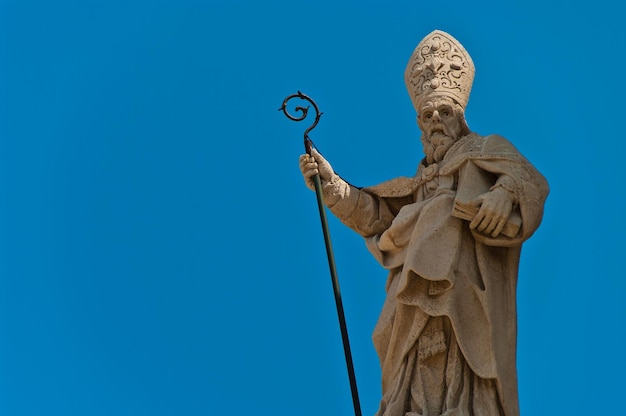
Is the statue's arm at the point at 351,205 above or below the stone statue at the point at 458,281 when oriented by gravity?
above

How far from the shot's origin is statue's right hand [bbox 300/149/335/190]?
554 inches

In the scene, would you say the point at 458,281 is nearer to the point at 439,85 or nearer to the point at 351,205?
the point at 351,205

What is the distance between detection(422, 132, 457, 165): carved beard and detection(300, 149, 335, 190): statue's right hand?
2.55 feet

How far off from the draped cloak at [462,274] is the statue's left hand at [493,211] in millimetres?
65

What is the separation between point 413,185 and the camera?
1407 cm

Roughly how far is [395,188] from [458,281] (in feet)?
4.41

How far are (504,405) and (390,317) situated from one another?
1125 mm

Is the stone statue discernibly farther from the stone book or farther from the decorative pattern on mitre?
the decorative pattern on mitre

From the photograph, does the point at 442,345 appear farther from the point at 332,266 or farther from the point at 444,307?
the point at 332,266

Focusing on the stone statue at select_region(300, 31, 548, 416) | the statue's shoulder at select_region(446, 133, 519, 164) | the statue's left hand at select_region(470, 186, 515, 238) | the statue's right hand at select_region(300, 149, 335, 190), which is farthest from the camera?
the statue's right hand at select_region(300, 149, 335, 190)

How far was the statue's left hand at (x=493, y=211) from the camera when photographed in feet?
43.0

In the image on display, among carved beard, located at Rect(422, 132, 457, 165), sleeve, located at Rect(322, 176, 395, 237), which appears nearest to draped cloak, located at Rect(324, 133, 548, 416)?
carved beard, located at Rect(422, 132, 457, 165)

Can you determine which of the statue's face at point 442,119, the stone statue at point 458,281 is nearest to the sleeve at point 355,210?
the stone statue at point 458,281

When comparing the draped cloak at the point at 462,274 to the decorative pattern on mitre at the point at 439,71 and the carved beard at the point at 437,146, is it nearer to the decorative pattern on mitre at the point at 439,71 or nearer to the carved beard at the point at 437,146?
the carved beard at the point at 437,146
